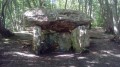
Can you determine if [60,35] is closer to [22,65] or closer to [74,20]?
[74,20]

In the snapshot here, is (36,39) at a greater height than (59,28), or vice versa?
(59,28)

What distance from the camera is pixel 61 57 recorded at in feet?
32.9

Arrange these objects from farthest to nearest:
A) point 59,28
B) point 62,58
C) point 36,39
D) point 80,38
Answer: point 59,28 < point 80,38 < point 36,39 < point 62,58

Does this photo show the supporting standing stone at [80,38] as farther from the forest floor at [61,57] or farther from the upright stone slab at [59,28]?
the forest floor at [61,57]

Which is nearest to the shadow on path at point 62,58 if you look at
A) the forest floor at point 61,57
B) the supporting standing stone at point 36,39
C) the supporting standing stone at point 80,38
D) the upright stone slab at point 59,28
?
the forest floor at point 61,57

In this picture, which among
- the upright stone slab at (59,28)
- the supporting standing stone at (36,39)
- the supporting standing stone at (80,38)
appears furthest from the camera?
the upright stone slab at (59,28)

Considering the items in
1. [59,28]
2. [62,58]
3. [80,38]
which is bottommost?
[62,58]

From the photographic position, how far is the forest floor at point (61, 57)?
30.3 ft

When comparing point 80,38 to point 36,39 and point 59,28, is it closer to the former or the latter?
point 59,28

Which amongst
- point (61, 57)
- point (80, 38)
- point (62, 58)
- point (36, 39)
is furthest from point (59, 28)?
point (62, 58)

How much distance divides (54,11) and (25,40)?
2.09 metres

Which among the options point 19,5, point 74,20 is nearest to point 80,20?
point 74,20

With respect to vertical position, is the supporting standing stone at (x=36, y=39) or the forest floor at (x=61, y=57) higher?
the supporting standing stone at (x=36, y=39)

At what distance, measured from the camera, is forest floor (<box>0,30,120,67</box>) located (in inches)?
363
